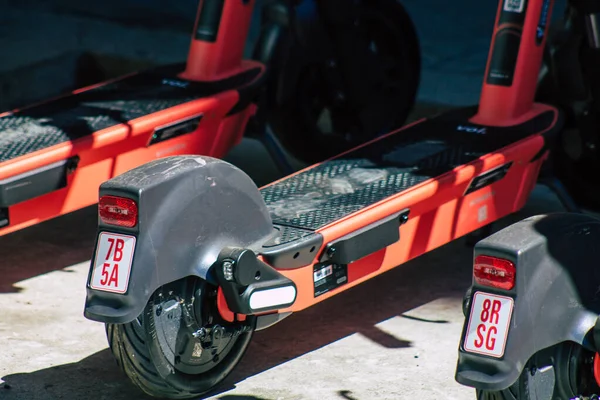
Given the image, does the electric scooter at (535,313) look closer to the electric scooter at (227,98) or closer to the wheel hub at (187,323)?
the wheel hub at (187,323)

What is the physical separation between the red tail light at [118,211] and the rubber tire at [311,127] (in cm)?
226

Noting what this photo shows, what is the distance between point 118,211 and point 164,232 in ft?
0.49

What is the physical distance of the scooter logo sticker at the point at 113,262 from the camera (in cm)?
388

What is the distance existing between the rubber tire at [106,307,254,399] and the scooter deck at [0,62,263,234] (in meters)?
1.07

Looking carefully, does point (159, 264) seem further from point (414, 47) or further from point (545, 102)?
point (414, 47)

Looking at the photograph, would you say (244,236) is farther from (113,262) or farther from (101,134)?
(101,134)

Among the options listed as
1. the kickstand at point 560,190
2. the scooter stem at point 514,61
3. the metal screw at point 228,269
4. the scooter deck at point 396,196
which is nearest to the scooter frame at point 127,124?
the scooter deck at point 396,196

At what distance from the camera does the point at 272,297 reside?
13.4 feet

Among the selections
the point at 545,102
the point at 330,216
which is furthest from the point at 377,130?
the point at 330,216

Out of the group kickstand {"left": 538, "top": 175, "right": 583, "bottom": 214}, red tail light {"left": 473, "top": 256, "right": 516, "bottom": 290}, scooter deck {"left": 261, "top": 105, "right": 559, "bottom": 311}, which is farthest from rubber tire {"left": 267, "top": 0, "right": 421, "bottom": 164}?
red tail light {"left": 473, "top": 256, "right": 516, "bottom": 290}

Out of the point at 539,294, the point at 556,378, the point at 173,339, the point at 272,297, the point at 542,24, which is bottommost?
the point at 173,339

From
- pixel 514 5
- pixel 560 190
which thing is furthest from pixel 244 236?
pixel 514 5

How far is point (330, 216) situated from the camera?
14.6ft

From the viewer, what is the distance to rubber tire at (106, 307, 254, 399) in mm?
3992
